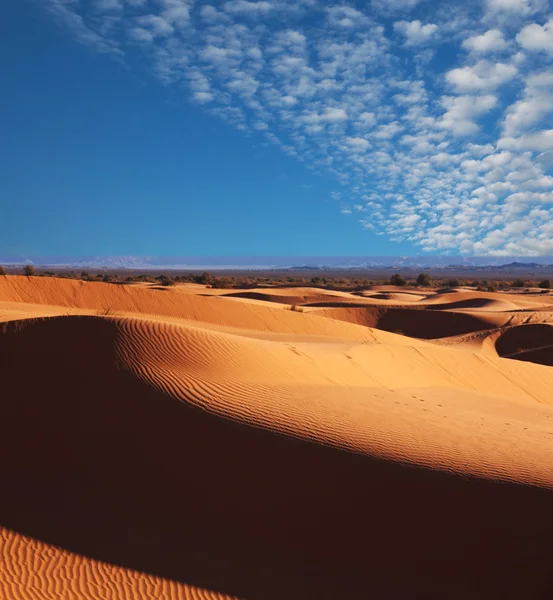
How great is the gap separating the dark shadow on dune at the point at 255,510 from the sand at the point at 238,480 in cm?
2

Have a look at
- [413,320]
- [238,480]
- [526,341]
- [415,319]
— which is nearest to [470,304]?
[415,319]

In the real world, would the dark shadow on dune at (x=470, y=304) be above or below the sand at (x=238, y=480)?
above

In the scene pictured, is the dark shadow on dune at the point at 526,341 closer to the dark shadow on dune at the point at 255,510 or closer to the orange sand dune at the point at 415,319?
the orange sand dune at the point at 415,319

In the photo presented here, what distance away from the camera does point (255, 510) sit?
530 cm

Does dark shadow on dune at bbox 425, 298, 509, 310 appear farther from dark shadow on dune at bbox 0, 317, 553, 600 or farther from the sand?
dark shadow on dune at bbox 0, 317, 553, 600

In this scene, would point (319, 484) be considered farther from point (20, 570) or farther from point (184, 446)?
point (20, 570)

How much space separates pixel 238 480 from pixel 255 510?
0.38m

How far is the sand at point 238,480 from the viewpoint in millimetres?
4570

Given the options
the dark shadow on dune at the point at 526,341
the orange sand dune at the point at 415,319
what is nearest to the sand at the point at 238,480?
the dark shadow on dune at the point at 526,341

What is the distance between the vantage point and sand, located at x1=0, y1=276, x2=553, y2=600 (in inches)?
180

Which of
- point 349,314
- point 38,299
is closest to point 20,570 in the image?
point 38,299

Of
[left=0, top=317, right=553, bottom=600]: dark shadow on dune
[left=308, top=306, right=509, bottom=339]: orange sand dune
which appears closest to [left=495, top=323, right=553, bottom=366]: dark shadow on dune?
[left=308, top=306, right=509, bottom=339]: orange sand dune

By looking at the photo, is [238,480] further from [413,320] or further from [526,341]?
[413,320]

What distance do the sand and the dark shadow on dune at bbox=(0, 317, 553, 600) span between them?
0.05 ft
